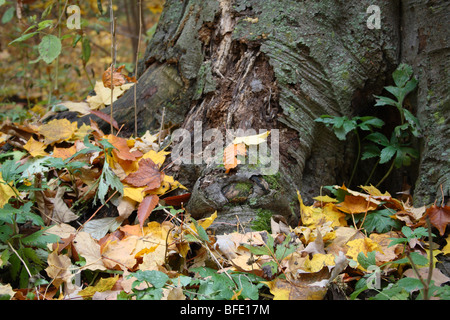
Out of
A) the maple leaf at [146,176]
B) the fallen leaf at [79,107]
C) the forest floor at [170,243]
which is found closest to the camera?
the forest floor at [170,243]

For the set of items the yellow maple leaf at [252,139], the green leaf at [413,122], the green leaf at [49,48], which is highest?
the green leaf at [49,48]

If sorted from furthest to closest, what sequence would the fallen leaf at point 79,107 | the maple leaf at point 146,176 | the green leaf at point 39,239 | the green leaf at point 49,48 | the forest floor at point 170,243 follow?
the fallen leaf at point 79,107 < the green leaf at point 49,48 < the maple leaf at point 146,176 < the green leaf at point 39,239 < the forest floor at point 170,243

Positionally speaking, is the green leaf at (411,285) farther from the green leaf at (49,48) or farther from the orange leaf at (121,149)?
the green leaf at (49,48)

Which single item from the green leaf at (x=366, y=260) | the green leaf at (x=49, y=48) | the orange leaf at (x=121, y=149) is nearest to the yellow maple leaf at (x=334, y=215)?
the green leaf at (x=366, y=260)

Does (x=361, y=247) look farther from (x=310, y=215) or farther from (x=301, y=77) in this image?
(x=301, y=77)

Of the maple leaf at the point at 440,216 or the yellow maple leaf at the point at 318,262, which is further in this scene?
the maple leaf at the point at 440,216

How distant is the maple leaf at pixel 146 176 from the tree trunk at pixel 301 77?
0.47 feet

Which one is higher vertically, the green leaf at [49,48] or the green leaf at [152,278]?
the green leaf at [49,48]

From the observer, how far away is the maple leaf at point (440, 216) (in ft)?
5.11

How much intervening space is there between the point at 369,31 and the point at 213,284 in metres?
1.73

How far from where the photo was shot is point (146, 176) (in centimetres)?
179

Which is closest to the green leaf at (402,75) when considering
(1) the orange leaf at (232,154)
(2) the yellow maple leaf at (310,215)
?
(2) the yellow maple leaf at (310,215)

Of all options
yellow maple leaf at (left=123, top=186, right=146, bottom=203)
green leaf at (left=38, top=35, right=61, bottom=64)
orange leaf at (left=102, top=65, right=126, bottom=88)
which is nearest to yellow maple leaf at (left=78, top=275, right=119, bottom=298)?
yellow maple leaf at (left=123, top=186, right=146, bottom=203)

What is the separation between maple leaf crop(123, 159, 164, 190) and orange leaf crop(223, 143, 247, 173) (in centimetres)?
32
